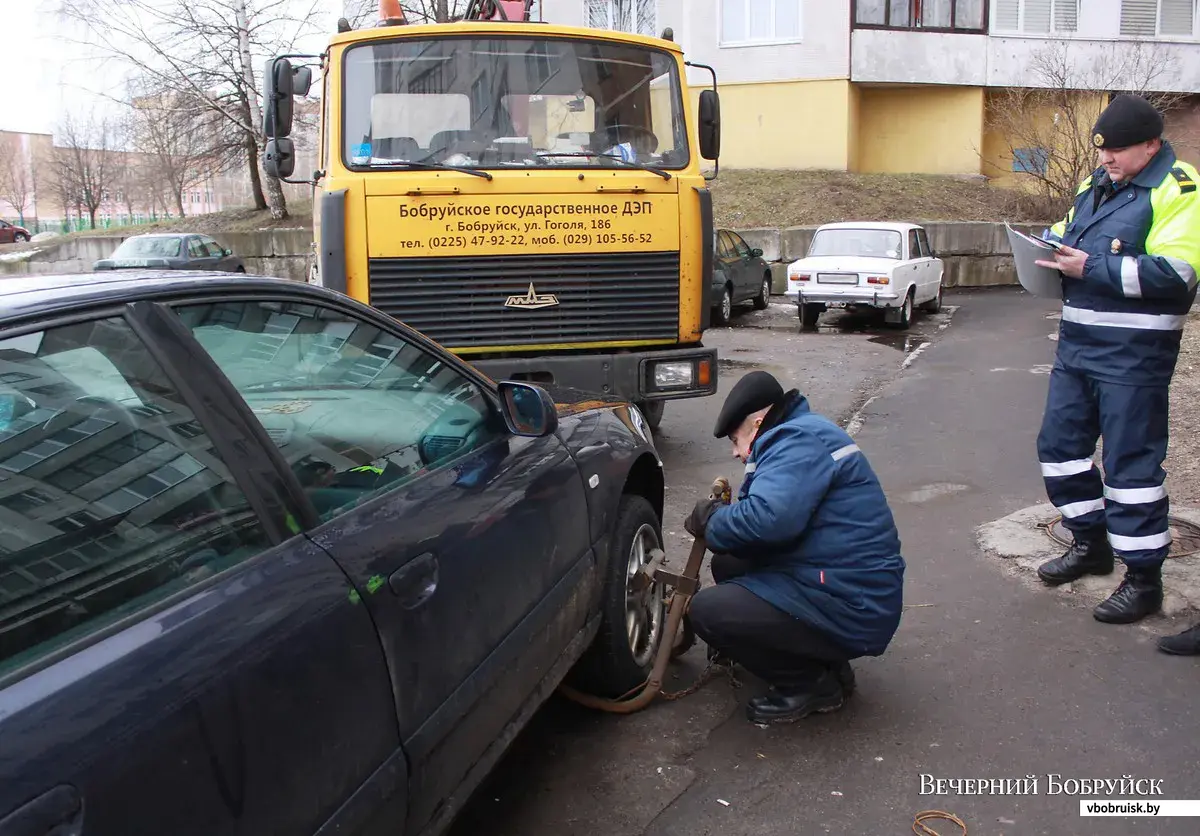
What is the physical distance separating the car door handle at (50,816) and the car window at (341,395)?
897 mm

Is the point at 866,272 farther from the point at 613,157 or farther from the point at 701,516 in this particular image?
the point at 701,516

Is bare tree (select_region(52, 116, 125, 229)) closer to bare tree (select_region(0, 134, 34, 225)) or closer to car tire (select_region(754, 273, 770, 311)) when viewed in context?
bare tree (select_region(0, 134, 34, 225))

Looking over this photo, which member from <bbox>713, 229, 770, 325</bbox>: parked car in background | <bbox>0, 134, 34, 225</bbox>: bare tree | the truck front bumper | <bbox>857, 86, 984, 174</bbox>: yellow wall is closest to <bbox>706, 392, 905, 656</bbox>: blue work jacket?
the truck front bumper

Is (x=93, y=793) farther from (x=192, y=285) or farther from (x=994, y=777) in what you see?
(x=994, y=777)

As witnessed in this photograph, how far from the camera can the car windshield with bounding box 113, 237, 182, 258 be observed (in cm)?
2105

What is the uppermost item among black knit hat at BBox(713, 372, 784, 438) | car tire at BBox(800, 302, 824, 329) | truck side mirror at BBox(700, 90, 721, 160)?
truck side mirror at BBox(700, 90, 721, 160)

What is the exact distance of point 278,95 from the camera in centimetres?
625

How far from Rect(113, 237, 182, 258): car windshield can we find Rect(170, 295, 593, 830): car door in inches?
790

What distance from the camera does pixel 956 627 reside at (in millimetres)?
4246

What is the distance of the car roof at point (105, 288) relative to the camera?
5.91 ft

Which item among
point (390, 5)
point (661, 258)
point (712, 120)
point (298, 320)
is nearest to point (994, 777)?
point (298, 320)

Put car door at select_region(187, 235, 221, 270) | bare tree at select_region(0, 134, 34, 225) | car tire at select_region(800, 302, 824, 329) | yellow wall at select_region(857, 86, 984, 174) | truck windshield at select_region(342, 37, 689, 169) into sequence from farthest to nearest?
bare tree at select_region(0, 134, 34, 225) → yellow wall at select_region(857, 86, 984, 174) → car door at select_region(187, 235, 221, 270) → car tire at select_region(800, 302, 824, 329) → truck windshield at select_region(342, 37, 689, 169)

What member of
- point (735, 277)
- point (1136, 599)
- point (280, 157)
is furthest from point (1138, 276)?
point (735, 277)

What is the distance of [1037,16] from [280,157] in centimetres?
2535
